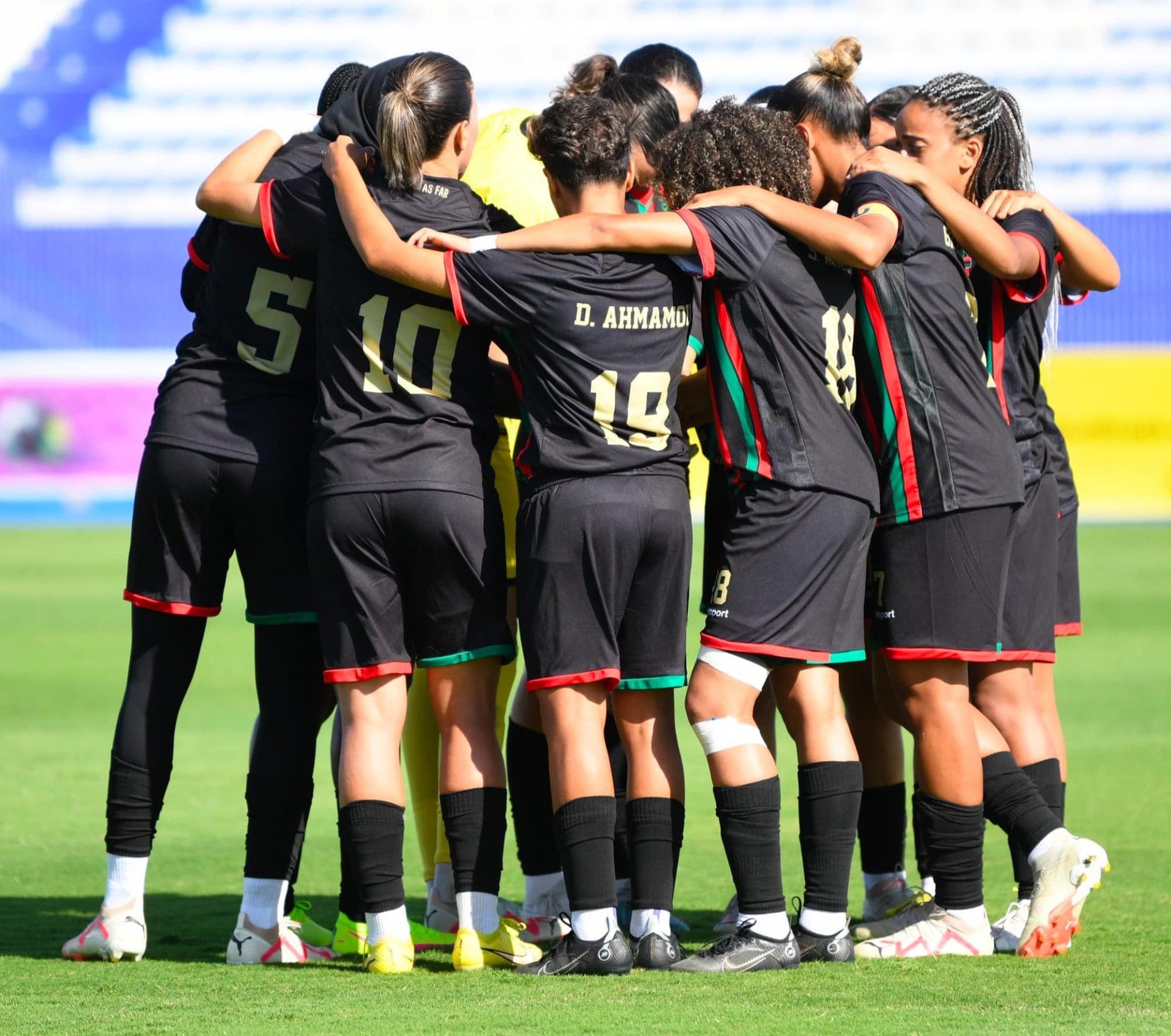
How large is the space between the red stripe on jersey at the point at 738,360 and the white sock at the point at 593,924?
1.01m

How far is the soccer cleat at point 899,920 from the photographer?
3.80 meters

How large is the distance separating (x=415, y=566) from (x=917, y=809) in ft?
4.59

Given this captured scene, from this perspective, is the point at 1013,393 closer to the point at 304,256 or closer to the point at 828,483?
the point at 828,483

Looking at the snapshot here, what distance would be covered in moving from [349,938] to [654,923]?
0.83 meters

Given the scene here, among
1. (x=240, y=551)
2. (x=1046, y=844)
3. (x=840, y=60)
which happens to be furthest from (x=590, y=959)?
(x=840, y=60)

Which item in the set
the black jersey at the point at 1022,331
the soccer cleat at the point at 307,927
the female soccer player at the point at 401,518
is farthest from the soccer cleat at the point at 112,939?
the black jersey at the point at 1022,331

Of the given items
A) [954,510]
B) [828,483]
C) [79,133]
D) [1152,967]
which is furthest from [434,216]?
[79,133]

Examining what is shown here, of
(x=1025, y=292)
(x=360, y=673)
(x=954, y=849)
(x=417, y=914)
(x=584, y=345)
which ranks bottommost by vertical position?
(x=417, y=914)

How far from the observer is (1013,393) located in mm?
4090

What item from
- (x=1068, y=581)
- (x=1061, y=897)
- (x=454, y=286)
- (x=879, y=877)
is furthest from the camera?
(x=1068, y=581)

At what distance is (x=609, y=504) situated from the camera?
137 inches

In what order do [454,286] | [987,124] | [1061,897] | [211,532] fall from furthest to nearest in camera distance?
[987,124], [211,532], [1061,897], [454,286]

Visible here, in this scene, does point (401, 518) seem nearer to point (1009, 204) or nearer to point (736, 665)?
point (736, 665)

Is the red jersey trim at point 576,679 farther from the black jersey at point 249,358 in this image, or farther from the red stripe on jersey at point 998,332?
the red stripe on jersey at point 998,332
